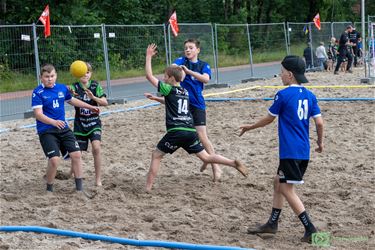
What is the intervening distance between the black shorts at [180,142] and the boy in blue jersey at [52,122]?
1.01 meters

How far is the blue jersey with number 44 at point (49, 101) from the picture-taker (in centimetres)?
755

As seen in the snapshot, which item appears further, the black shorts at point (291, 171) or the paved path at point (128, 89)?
the paved path at point (128, 89)

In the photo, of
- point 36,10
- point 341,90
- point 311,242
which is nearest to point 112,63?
point 341,90

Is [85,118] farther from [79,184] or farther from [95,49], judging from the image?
[95,49]

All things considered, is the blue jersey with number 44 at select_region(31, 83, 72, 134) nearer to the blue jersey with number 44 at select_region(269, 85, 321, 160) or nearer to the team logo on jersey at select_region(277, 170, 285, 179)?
the blue jersey with number 44 at select_region(269, 85, 321, 160)

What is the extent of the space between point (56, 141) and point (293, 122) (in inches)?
126

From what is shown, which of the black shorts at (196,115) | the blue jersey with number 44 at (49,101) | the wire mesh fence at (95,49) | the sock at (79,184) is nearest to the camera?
the blue jersey with number 44 at (49,101)

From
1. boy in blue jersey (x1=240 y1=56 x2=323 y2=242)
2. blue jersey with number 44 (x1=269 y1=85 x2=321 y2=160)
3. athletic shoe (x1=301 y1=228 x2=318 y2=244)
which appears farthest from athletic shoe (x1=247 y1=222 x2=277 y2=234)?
blue jersey with number 44 (x1=269 y1=85 x2=321 y2=160)

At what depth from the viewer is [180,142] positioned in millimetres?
7570

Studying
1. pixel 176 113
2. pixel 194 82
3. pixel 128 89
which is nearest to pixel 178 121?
pixel 176 113

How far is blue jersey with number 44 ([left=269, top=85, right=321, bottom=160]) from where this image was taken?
19.0 ft

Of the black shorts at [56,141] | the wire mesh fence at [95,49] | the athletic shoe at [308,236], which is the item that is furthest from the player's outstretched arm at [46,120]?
the wire mesh fence at [95,49]

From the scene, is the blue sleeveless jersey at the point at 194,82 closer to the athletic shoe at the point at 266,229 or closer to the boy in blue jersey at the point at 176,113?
the boy in blue jersey at the point at 176,113

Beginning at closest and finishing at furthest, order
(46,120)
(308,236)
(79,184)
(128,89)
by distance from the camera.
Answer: (308,236)
(46,120)
(79,184)
(128,89)
